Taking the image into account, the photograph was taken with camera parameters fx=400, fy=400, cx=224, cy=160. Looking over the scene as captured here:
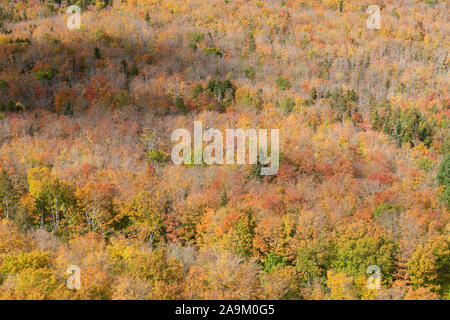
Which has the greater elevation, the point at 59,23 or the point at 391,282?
the point at 59,23

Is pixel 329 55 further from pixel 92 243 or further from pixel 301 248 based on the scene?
pixel 92 243

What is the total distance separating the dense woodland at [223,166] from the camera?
36.8 m

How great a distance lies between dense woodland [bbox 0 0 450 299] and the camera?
3684 cm

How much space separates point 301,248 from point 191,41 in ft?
260

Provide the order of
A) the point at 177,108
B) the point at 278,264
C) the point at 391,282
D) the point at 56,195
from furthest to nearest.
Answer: the point at 177,108 → the point at 56,195 → the point at 278,264 → the point at 391,282

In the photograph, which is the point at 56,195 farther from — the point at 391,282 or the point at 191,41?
the point at 191,41

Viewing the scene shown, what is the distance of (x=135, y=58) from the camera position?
95562 millimetres

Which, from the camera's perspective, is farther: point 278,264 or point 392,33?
point 392,33

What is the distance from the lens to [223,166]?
5481 centimetres

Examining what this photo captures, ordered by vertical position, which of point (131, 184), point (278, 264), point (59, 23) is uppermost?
point (59, 23)

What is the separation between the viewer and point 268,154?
190 feet
